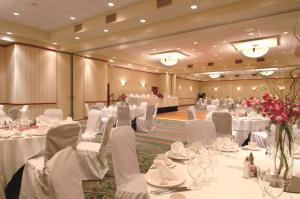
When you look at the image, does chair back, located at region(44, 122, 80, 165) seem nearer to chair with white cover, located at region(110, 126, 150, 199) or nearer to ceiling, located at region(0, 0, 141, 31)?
chair with white cover, located at region(110, 126, 150, 199)

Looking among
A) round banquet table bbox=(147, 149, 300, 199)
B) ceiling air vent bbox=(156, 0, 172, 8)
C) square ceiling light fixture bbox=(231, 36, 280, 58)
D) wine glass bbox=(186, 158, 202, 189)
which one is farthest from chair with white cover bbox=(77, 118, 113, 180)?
square ceiling light fixture bbox=(231, 36, 280, 58)

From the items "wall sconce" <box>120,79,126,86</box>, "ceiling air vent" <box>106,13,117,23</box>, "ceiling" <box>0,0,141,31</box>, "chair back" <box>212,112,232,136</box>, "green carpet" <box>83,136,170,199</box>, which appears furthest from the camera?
"wall sconce" <box>120,79,126,86</box>

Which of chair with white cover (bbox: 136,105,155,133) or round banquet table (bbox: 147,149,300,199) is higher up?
round banquet table (bbox: 147,149,300,199)

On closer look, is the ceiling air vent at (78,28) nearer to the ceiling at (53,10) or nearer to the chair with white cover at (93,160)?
the ceiling at (53,10)

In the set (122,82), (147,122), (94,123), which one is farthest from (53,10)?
(122,82)

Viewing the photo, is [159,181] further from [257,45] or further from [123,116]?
[257,45]

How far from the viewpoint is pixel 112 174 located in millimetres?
3723

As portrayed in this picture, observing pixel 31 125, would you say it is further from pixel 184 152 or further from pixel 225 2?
pixel 225 2

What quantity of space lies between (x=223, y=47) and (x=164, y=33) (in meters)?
4.56

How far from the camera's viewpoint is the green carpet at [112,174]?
2998mm

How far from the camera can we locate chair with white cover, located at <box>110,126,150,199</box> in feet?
6.37

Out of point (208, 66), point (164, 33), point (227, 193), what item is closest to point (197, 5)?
point (164, 33)

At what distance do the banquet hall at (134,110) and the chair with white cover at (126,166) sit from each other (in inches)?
0.4

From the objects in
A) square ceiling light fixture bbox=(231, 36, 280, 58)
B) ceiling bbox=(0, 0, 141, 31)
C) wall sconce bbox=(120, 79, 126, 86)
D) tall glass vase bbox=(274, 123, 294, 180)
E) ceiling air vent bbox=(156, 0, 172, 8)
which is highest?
ceiling bbox=(0, 0, 141, 31)
